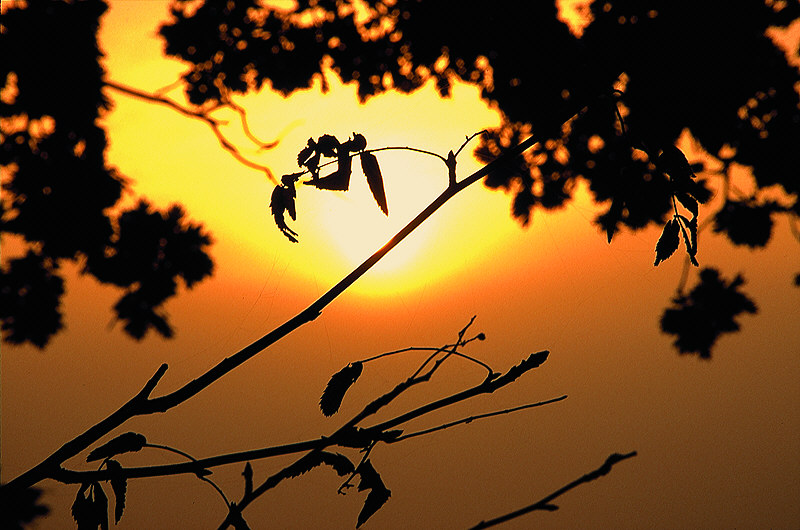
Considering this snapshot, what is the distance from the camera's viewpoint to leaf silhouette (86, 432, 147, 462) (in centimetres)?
114

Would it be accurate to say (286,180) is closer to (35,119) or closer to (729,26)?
(729,26)

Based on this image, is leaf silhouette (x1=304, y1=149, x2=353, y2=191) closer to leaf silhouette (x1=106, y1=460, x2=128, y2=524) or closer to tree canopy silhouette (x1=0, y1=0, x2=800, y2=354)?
leaf silhouette (x1=106, y1=460, x2=128, y2=524)

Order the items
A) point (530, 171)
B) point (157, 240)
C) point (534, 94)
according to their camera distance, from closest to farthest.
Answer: point (534, 94)
point (157, 240)
point (530, 171)

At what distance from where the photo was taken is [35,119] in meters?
5.19

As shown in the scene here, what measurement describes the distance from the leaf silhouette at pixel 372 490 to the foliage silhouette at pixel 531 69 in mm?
2907

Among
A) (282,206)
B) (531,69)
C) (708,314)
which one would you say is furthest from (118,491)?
(708,314)

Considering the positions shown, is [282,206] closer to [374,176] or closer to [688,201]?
[374,176]

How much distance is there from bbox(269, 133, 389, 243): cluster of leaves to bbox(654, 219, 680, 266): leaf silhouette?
1.72ft

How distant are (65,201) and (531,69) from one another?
12.3ft

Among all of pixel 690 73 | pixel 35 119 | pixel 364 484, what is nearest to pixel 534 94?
pixel 690 73

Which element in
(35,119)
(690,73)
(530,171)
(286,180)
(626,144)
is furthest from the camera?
(530,171)

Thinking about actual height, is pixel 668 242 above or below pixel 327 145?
below

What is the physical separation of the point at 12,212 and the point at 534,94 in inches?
163

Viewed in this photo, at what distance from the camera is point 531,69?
4766 millimetres
